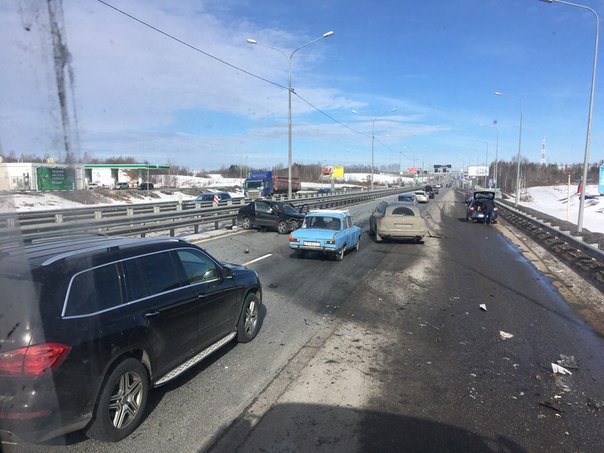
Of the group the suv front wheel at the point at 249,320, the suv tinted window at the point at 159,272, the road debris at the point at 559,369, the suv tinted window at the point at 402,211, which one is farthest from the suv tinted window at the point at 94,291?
the suv tinted window at the point at 402,211

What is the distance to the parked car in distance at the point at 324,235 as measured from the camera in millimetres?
12203

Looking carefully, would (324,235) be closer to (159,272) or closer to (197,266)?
(197,266)

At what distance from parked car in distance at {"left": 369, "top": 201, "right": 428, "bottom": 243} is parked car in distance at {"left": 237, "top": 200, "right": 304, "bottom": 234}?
426 centimetres

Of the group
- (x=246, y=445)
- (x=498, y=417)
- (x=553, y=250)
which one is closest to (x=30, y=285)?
(x=246, y=445)

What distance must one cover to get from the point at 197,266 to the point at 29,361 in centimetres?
218

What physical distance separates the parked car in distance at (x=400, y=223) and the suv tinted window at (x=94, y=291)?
13.5 meters

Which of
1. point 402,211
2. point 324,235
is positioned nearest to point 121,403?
point 324,235

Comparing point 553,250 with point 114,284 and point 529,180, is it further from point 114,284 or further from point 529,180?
point 529,180

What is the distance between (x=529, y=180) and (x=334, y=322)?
429ft

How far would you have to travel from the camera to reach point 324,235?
12.3 m

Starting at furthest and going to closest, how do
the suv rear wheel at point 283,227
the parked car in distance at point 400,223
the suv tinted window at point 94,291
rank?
1. the suv rear wheel at point 283,227
2. the parked car in distance at point 400,223
3. the suv tinted window at point 94,291

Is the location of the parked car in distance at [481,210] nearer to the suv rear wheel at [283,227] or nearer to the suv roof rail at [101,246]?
the suv rear wheel at [283,227]

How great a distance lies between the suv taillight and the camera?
9.41 ft

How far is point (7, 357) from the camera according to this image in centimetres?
287
